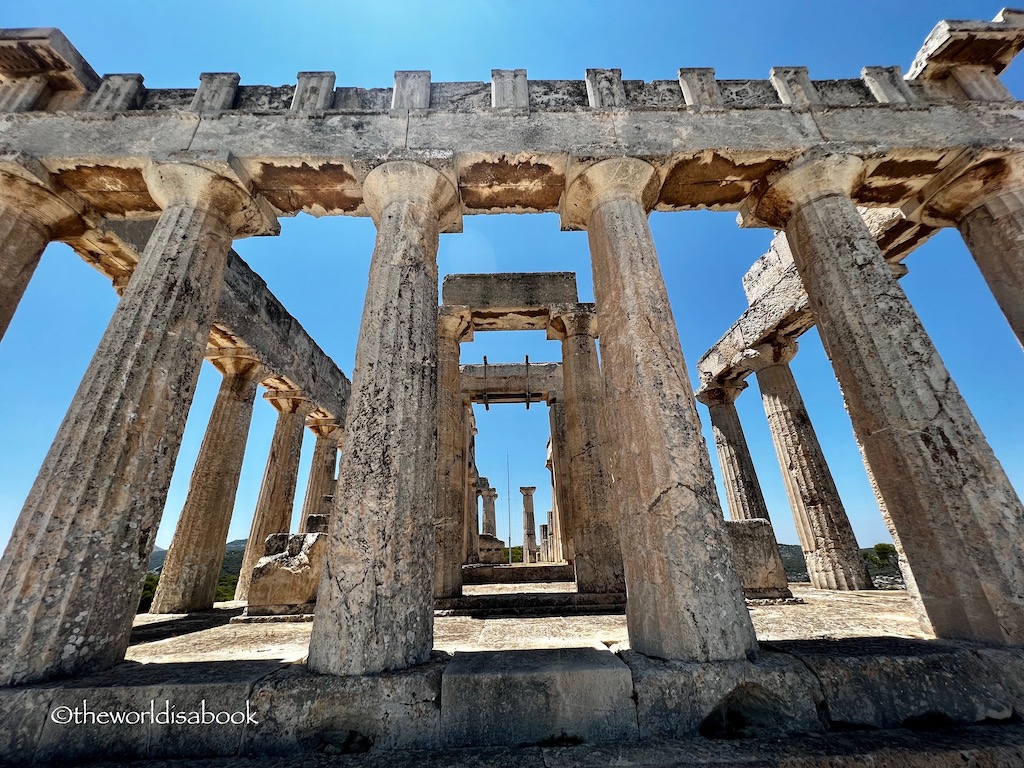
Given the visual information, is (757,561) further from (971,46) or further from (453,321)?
(971,46)

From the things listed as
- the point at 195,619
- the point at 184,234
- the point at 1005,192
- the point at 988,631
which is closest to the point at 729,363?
the point at 1005,192

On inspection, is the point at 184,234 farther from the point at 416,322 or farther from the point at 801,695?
the point at 801,695

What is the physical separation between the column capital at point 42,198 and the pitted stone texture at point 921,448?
9.13 m

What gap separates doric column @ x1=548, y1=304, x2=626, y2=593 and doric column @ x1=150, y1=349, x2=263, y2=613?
24.3ft

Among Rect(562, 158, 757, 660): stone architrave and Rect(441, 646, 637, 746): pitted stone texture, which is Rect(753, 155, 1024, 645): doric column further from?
Rect(441, 646, 637, 746): pitted stone texture

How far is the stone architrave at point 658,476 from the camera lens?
9.87ft

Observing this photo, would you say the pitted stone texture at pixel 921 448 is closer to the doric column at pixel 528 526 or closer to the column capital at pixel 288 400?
the column capital at pixel 288 400

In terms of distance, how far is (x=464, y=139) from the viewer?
5.16 m

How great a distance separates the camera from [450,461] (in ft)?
28.4

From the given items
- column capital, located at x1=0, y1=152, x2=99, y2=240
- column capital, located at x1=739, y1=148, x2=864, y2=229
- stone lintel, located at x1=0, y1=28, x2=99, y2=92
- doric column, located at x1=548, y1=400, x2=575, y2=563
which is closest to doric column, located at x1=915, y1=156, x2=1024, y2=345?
column capital, located at x1=739, y1=148, x2=864, y2=229

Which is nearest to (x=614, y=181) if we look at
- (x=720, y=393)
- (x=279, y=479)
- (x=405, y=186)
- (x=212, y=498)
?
(x=405, y=186)

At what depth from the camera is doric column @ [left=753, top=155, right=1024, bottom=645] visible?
11.1ft

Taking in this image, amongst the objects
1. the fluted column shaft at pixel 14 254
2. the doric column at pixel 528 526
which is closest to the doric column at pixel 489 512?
the doric column at pixel 528 526

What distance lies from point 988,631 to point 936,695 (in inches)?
41.1
